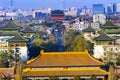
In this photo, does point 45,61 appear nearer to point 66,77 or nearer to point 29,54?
point 66,77

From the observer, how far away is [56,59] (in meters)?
21.8

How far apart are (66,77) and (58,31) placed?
47630 mm

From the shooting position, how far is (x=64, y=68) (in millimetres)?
21438

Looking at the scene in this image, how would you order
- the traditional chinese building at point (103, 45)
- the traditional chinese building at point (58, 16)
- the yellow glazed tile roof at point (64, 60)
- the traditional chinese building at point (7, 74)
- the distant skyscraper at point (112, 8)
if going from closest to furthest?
the traditional chinese building at point (7, 74) → the yellow glazed tile roof at point (64, 60) → the traditional chinese building at point (103, 45) → the traditional chinese building at point (58, 16) → the distant skyscraper at point (112, 8)

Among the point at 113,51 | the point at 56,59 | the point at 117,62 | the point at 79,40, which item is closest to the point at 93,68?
the point at 56,59

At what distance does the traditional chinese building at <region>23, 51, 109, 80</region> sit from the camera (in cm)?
2091

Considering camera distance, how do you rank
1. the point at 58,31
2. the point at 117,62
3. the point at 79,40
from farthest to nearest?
the point at 58,31, the point at 79,40, the point at 117,62

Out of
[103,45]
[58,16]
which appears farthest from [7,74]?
[58,16]

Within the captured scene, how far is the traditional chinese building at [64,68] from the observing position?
68.6 feet

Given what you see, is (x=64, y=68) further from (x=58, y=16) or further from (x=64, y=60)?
(x=58, y=16)

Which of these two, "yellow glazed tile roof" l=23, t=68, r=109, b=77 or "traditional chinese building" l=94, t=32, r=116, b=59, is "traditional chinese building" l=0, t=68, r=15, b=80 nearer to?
"yellow glazed tile roof" l=23, t=68, r=109, b=77

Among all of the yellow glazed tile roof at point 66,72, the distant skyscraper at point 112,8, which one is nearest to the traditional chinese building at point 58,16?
the distant skyscraper at point 112,8

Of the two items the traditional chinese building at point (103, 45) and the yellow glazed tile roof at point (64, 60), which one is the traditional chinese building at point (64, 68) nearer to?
the yellow glazed tile roof at point (64, 60)

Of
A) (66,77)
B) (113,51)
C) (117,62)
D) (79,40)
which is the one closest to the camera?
(66,77)
